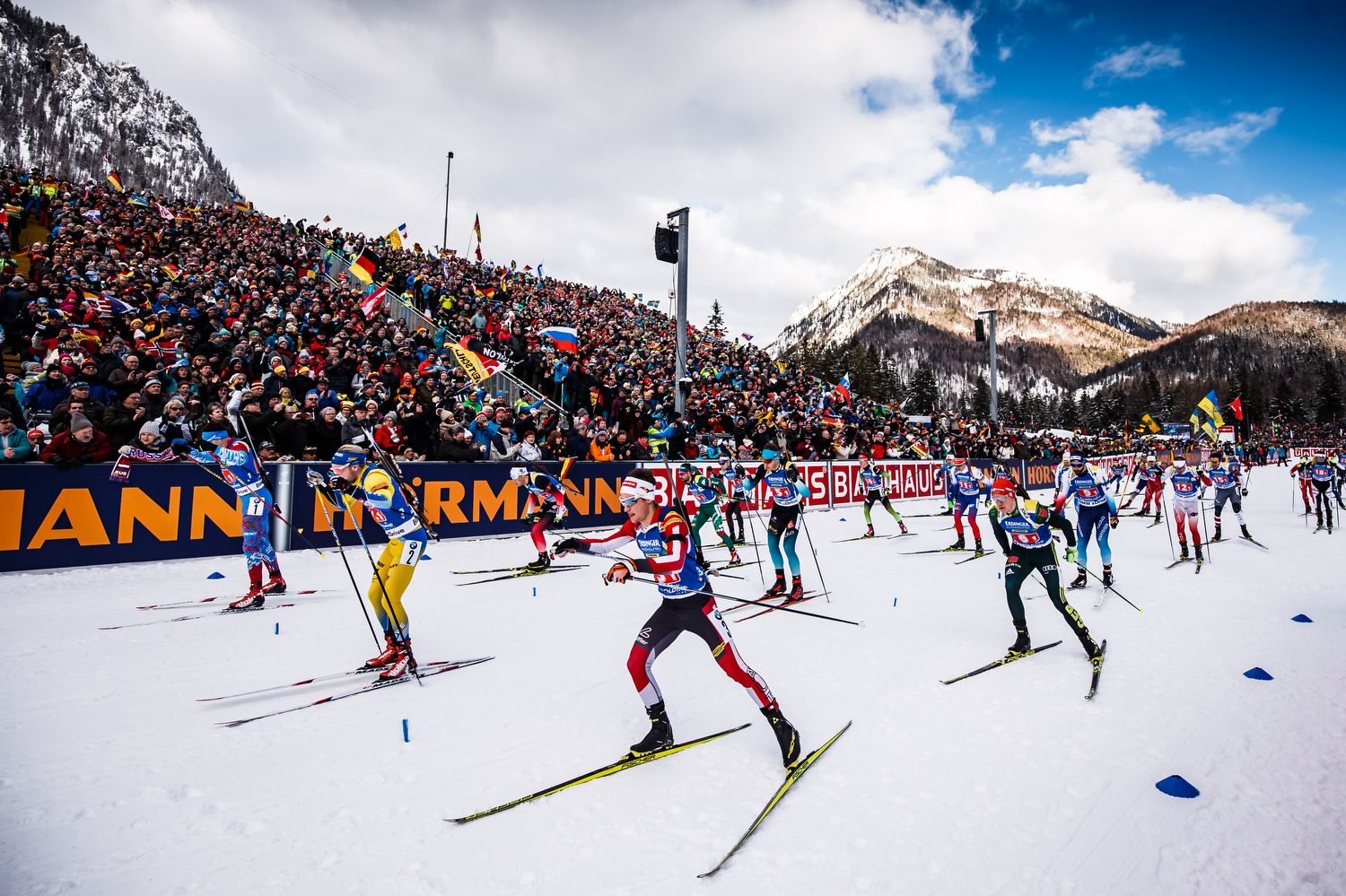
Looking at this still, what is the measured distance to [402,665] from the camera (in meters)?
6.06

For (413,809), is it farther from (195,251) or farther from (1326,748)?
(195,251)

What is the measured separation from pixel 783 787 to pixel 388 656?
4056 millimetres

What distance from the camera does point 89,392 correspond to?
10477 millimetres

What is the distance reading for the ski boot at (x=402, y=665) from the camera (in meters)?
5.92

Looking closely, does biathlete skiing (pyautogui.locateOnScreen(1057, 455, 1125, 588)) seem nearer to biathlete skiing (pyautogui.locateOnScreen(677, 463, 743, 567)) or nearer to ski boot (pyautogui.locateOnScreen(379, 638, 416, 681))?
biathlete skiing (pyautogui.locateOnScreen(677, 463, 743, 567))

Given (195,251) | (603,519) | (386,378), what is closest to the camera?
(386,378)

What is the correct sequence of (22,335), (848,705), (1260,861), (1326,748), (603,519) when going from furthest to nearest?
(603,519), (22,335), (848,705), (1326,748), (1260,861)

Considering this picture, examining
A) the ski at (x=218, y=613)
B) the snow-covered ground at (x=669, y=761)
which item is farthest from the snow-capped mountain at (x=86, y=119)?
the snow-covered ground at (x=669, y=761)

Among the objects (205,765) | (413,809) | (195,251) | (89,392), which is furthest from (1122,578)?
(195,251)

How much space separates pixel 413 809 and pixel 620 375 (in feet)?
58.4

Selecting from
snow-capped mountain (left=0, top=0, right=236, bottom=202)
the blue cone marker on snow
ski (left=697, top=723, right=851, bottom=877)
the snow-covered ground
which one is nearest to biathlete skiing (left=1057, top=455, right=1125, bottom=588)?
the snow-covered ground

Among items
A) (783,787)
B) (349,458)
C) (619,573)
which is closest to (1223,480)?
(783,787)

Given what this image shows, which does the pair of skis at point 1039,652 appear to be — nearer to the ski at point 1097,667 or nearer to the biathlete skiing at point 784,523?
the ski at point 1097,667

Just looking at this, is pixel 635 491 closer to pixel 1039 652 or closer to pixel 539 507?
pixel 1039 652
